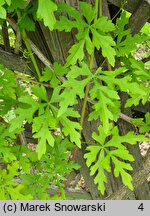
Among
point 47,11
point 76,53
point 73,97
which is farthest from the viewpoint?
point 76,53

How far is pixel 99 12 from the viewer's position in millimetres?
1897

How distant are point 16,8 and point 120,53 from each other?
0.58 metres

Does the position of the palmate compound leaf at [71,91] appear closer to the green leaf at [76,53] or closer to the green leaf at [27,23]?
the green leaf at [76,53]

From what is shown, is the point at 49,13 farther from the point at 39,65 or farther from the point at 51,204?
the point at 51,204

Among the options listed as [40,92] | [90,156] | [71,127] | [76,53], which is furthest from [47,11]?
[90,156]

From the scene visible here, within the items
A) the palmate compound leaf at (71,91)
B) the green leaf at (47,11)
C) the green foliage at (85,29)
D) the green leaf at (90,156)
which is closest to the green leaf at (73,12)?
the green foliage at (85,29)

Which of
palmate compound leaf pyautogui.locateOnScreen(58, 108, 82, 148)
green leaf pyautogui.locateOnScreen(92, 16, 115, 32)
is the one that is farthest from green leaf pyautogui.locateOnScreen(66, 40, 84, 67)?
palmate compound leaf pyautogui.locateOnScreen(58, 108, 82, 148)

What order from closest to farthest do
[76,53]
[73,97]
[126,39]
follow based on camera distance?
1. [73,97]
2. [76,53]
3. [126,39]

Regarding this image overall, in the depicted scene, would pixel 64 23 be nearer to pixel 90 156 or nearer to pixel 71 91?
pixel 71 91

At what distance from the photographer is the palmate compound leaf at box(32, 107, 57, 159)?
1.61m

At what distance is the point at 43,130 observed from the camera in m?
1.63

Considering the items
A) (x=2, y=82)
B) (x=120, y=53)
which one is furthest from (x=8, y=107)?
(x=120, y=53)

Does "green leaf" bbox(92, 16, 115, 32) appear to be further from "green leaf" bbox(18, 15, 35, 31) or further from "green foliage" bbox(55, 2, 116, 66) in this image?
"green leaf" bbox(18, 15, 35, 31)

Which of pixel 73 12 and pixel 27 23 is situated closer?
pixel 73 12
